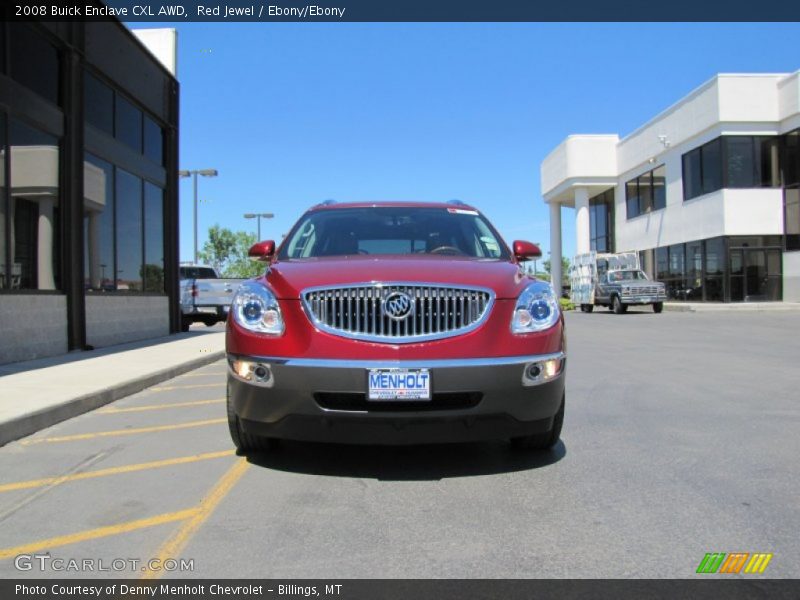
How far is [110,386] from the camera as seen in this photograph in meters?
7.30

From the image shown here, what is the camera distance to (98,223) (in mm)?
12281

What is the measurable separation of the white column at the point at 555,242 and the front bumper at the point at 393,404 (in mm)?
44576

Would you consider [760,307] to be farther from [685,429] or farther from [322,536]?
[322,536]

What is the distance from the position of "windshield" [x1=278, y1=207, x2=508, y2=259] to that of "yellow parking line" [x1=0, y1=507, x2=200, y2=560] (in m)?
2.20

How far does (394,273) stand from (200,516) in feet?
5.77

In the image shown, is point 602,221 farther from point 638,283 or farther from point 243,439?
point 243,439

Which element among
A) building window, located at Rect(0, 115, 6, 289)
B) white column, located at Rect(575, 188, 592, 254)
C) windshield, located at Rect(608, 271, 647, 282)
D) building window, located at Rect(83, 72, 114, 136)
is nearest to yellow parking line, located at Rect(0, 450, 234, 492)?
building window, located at Rect(0, 115, 6, 289)

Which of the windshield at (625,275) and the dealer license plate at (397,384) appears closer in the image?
the dealer license plate at (397,384)

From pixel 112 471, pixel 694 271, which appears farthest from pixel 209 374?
pixel 694 271

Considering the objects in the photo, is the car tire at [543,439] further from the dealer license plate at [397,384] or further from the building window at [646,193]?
the building window at [646,193]

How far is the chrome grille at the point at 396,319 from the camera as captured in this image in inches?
152

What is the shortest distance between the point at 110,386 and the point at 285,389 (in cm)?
435

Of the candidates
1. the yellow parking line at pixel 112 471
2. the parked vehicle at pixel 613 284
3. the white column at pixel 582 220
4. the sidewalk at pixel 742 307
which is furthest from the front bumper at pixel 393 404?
the white column at pixel 582 220

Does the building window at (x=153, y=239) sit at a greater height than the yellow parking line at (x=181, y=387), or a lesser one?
greater
